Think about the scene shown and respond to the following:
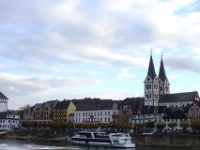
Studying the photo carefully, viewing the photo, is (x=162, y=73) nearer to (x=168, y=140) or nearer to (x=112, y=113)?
(x=112, y=113)

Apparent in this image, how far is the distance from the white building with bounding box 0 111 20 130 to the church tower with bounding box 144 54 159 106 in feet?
197

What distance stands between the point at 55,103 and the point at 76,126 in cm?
3855

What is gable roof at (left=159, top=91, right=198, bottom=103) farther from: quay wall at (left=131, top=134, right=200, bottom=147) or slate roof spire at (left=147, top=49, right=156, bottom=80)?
quay wall at (left=131, top=134, right=200, bottom=147)

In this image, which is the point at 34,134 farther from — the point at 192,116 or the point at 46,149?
the point at 46,149

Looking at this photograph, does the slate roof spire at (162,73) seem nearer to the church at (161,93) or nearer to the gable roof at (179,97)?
the church at (161,93)

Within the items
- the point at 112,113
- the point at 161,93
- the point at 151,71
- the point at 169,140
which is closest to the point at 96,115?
the point at 112,113

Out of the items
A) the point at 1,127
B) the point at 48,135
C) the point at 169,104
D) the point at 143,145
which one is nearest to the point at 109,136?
the point at 143,145

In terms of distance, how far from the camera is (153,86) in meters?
161

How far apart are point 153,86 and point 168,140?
7162 cm

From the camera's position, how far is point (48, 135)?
123 meters

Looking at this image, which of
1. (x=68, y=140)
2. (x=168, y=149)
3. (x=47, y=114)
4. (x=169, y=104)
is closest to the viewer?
(x=168, y=149)

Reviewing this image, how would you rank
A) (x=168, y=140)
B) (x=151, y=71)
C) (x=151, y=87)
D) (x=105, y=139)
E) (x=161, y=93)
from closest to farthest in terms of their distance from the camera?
1. (x=168, y=140)
2. (x=105, y=139)
3. (x=151, y=87)
4. (x=151, y=71)
5. (x=161, y=93)

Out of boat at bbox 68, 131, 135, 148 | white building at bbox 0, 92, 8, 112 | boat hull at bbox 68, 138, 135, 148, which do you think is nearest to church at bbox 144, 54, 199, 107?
boat at bbox 68, 131, 135, 148

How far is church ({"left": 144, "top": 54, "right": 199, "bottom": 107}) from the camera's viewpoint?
142875 millimetres
